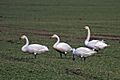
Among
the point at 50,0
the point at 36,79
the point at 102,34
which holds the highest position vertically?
Answer: the point at 50,0

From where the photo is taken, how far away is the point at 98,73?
14.7m

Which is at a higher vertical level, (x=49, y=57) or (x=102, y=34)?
(x=102, y=34)

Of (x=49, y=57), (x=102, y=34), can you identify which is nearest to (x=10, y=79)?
(x=49, y=57)

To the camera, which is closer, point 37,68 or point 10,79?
point 10,79

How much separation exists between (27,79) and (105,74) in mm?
3032

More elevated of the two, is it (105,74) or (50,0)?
(50,0)

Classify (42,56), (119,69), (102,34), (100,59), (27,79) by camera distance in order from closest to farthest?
(27,79) → (119,69) → (100,59) → (42,56) → (102,34)

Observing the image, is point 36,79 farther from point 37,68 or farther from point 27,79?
point 37,68

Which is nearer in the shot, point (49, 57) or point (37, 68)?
point (37, 68)

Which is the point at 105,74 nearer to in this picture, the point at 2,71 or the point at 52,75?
the point at 52,75

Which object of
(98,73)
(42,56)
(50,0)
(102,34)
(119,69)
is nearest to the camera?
(98,73)

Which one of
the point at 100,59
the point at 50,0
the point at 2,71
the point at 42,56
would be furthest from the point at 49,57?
the point at 50,0

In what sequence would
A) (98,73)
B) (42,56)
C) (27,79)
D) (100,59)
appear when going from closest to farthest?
1. (27,79)
2. (98,73)
3. (100,59)
4. (42,56)

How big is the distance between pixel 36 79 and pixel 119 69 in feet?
12.8
